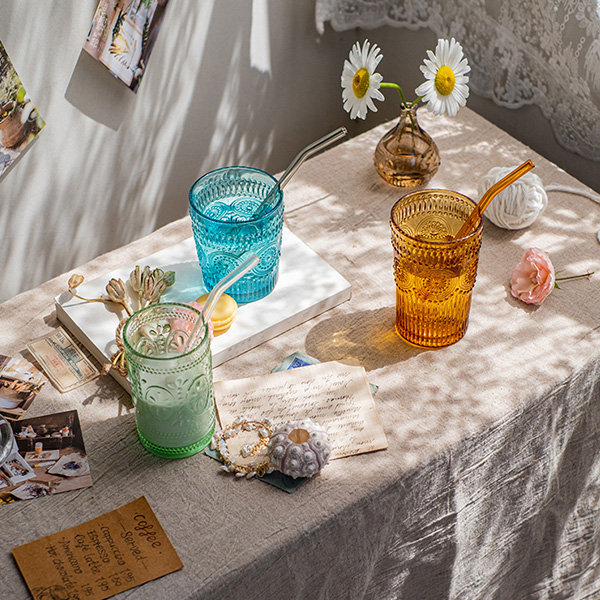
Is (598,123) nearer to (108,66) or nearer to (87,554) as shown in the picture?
(108,66)

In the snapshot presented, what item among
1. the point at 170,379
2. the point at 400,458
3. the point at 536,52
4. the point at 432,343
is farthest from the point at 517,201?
the point at 170,379

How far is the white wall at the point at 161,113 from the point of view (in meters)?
1.48

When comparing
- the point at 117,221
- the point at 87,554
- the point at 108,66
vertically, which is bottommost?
the point at 117,221

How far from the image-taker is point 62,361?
1208 mm

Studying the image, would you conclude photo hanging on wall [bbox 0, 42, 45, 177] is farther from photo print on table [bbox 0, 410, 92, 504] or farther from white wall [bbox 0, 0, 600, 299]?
photo print on table [bbox 0, 410, 92, 504]

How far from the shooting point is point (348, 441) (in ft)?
3.58

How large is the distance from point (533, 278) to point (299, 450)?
486mm

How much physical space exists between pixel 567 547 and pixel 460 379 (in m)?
0.45

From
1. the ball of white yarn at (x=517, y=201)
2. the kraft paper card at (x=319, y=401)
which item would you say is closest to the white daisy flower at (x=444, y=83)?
the ball of white yarn at (x=517, y=201)

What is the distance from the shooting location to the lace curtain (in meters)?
1.51

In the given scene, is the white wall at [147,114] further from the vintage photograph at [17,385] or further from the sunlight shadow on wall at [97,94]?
the vintage photograph at [17,385]

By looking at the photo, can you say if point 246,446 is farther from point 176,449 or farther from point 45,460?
point 45,460

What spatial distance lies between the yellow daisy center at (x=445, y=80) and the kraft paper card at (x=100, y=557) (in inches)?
32.2

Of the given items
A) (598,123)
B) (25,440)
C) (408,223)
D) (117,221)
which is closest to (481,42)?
(598,123)
